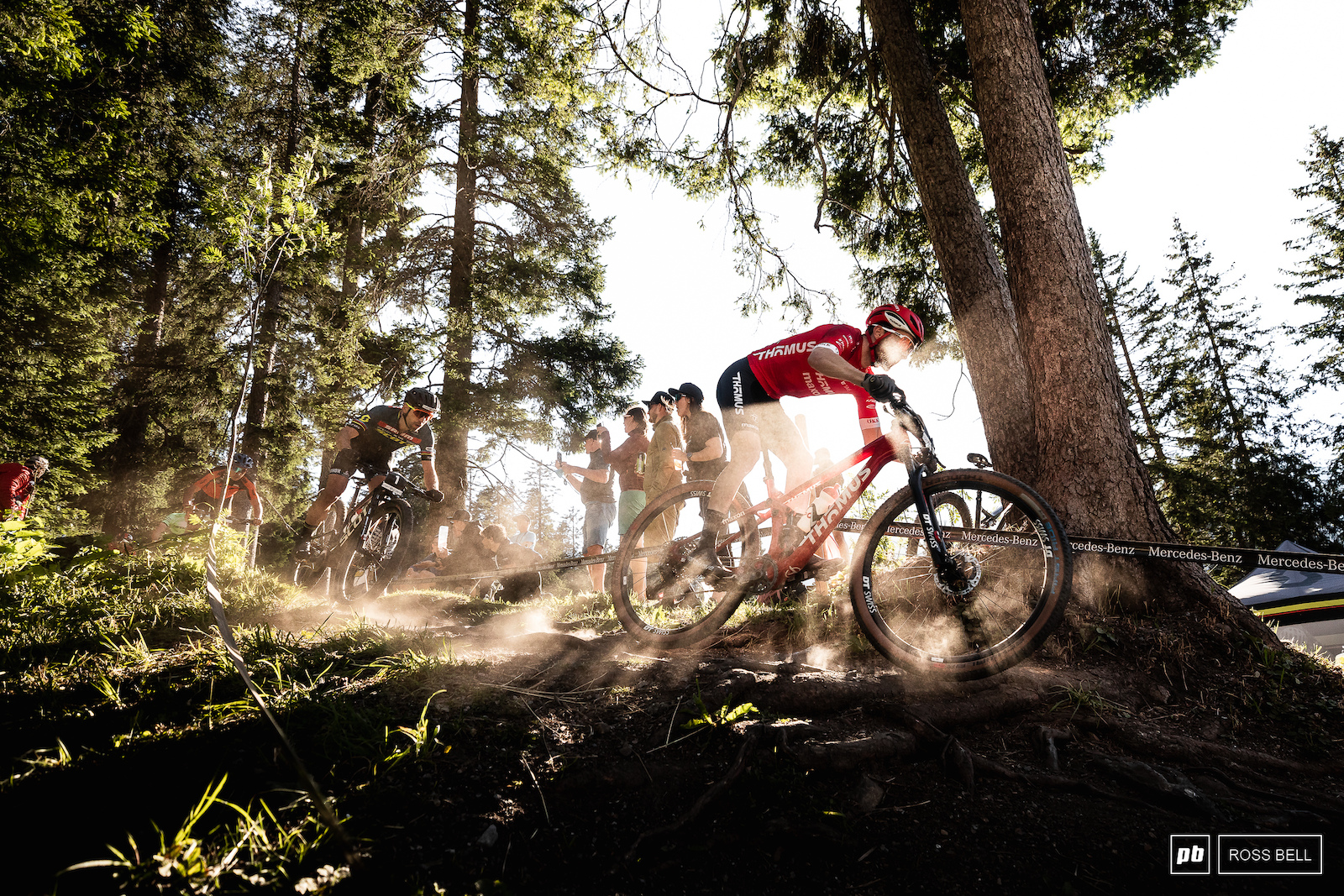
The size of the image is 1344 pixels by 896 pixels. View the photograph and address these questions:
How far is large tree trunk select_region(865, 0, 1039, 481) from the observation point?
404cm

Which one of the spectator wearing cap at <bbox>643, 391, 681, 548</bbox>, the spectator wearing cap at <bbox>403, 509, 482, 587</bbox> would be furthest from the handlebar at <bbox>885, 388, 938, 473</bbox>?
the spectator wearing cap at <bbox>403, 509, 482, 587</bbox>

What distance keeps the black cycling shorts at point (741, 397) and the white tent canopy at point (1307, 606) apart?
10122 millimetres

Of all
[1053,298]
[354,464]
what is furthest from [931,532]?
[354,464]

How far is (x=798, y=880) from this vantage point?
1.61 metres

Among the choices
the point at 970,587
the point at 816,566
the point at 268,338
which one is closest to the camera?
the point at 970,587

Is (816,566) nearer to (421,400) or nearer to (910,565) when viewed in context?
(910,565)

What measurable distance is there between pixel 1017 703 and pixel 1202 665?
1316 mm

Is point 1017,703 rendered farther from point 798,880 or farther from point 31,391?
point 31,391

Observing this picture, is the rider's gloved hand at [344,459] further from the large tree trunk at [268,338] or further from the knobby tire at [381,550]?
the large tree trunk at [268,338]

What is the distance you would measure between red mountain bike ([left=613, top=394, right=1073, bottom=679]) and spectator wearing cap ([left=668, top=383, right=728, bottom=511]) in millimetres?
1346

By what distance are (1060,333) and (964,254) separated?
3.58 feet

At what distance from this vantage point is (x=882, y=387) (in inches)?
116

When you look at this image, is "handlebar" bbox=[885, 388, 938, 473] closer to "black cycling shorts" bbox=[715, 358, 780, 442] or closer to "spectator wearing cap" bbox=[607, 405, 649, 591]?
"black cycling shorts" bbox=[715, 358, 780, 442]

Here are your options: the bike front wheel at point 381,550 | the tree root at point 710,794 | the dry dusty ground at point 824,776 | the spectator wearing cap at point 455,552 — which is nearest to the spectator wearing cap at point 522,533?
the spectator wearing cap at point 455,552
